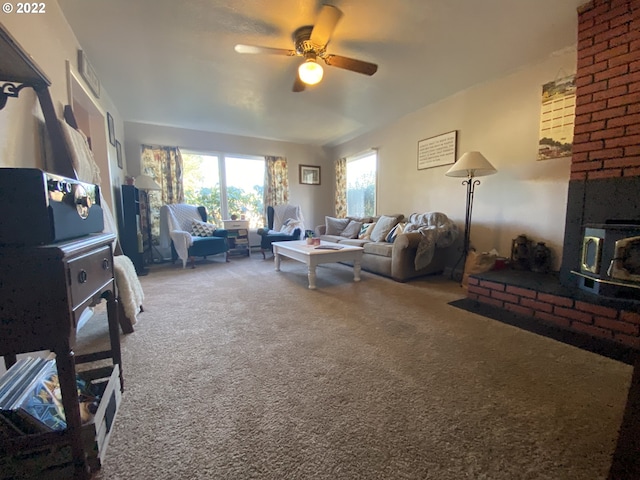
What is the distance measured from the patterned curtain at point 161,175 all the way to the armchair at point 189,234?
262 mm

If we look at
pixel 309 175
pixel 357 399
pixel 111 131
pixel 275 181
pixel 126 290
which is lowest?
pixel 357 399

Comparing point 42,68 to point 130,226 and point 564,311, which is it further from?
point 564,311

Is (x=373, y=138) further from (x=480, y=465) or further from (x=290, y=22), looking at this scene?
(x=480, y=465)

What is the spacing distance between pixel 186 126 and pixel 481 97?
4.69m

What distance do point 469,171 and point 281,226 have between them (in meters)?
3.52

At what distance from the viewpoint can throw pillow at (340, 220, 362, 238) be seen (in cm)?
463

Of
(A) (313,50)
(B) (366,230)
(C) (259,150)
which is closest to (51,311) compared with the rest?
(A) (313,50)

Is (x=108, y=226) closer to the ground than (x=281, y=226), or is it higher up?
higher up

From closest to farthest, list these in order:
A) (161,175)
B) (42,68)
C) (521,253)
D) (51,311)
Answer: (51,311) < (42,68) < (521,253) < (161,175)

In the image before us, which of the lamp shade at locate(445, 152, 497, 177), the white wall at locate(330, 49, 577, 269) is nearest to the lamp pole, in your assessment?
the white wall at locate(330, 49, 577, 269)

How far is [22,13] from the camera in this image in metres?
1.49

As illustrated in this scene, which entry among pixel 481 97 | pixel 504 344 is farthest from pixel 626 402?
pixel 481 97

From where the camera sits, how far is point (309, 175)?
245 inches

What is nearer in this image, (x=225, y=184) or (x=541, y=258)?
(x=541, y=258)
